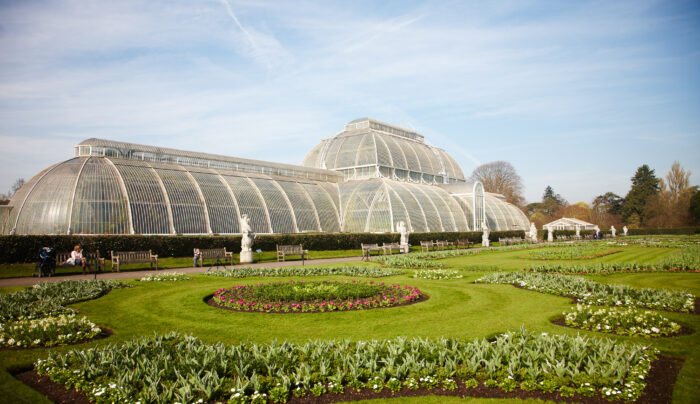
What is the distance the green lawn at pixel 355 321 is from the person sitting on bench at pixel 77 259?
25.3 feet

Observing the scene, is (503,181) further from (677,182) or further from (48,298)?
(48,298)

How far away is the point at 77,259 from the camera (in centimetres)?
2219

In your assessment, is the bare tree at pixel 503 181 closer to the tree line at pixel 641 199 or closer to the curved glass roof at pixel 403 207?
the tree line at pixel 641 199

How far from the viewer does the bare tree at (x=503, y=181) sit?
9719 cm

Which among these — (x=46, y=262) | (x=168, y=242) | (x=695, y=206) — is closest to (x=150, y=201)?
(x=168, y=242)

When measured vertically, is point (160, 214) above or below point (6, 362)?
above

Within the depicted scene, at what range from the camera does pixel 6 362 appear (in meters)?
7.67

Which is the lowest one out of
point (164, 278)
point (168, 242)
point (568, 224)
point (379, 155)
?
point (164, 278)

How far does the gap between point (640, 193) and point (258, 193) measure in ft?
310

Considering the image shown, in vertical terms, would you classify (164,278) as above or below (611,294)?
below

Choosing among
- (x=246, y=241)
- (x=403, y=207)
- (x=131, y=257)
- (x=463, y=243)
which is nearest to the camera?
(x=131, y=257)

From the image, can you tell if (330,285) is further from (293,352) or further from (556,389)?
(556,389)

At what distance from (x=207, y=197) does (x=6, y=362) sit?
29.8 metres

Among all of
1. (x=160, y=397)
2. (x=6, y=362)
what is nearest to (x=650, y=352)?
(x=160, y=397)
